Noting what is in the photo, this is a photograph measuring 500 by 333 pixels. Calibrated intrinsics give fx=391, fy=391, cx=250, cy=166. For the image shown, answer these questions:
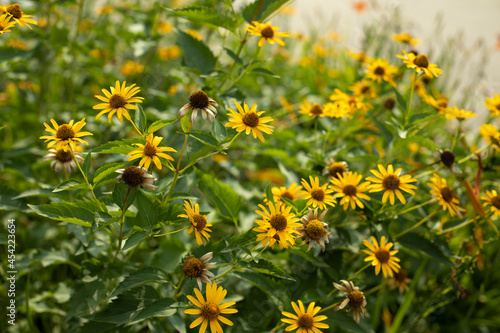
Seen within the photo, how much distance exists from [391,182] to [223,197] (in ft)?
1.64

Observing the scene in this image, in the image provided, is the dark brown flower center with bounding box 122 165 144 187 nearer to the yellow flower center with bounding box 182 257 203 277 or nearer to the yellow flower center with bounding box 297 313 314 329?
the yellow flower center with bounding box 182 257 203 277

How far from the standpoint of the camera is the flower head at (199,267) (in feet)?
2.91

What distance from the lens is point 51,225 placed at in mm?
1817

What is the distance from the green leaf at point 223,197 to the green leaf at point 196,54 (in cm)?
41

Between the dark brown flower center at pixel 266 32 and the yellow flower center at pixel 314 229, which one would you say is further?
the dark brown flower center at pixel 266 32

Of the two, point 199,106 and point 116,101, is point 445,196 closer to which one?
point 199,106

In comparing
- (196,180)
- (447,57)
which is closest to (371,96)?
(196,180)

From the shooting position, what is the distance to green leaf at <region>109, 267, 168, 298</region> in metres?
0.89

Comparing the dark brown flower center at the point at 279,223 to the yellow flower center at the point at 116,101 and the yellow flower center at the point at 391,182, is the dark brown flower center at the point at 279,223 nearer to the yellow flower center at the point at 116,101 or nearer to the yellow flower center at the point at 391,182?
the yellow flower center at the point at 391,182

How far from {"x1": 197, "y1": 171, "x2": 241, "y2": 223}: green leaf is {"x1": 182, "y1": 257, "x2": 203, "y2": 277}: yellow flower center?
0.33 metres

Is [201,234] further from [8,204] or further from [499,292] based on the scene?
[499,292]

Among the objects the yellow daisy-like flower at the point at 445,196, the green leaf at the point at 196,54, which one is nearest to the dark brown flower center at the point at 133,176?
the green leaf at the point at 196,54

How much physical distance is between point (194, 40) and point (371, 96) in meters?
0.80

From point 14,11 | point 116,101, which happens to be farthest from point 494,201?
point 14,11
